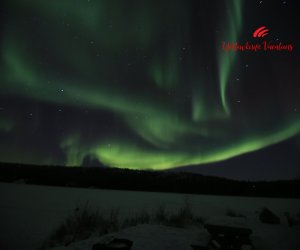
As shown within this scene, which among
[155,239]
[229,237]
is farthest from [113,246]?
[229,237]

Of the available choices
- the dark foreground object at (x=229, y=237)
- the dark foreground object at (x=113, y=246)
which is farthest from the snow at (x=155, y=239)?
the dark foreground object at (x=113, y=246)

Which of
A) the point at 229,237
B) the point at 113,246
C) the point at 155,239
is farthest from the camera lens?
the point at 155,239

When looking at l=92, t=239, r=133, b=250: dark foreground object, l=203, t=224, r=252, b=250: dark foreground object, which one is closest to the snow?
l=203, t=224, r=252, b=250: dark foreground object

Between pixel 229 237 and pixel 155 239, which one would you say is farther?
pixel 155 239

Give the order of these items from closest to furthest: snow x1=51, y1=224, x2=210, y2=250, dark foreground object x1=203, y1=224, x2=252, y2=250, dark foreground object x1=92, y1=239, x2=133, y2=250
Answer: dark foreground object x1=92, y1=239, x2=133, y2=250 → dark foreground object x1=203, y1=224, x2=252, y2=250 → snow x1=51, y1=224, x2=210, y2=250

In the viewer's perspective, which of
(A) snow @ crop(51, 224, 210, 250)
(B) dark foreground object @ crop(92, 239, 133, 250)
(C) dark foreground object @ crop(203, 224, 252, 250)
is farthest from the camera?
(A) snow @ crop(51, 224, 210, 250)

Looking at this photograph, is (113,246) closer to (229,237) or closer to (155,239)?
(155,239)

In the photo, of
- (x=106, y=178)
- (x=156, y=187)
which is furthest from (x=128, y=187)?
(x=156, y=187)

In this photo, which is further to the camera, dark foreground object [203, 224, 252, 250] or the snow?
the snow

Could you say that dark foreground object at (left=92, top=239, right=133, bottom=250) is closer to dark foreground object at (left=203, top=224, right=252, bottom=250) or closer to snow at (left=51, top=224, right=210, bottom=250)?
snow at (left=51, top=224, right=210, bottom=250)

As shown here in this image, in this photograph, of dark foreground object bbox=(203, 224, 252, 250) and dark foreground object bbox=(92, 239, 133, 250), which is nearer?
dark foreground object bbox=(92, 239, 133, 250)

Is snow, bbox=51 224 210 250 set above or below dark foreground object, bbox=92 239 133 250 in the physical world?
below

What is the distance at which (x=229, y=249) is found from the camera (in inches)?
253

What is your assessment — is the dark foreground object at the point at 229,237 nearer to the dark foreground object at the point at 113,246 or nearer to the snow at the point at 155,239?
the snow at the point at 155,239
